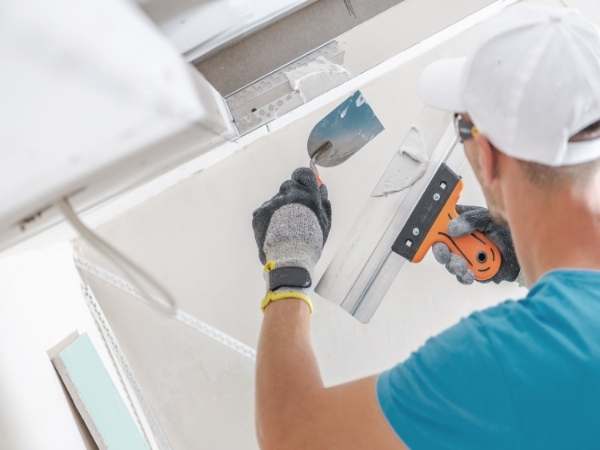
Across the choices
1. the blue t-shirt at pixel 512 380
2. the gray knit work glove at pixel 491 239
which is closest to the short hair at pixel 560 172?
the blue t-shirt at pixel 512 380

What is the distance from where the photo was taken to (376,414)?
0.86m

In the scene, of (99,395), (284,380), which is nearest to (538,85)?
(284,380)

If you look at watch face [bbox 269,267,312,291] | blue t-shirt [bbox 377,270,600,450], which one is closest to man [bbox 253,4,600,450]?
blue t-shirt [bbox 377,270,600,450]

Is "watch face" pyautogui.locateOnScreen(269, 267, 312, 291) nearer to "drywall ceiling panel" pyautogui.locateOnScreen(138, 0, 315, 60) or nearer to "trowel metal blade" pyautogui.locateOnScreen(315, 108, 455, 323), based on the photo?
"trowel metal blade" pyautogui.locateOnScreen(315, 108, 455, 323)

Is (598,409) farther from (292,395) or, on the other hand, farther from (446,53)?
(446,53)

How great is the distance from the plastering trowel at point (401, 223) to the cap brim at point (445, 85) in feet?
0.81

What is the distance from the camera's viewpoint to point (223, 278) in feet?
4.33

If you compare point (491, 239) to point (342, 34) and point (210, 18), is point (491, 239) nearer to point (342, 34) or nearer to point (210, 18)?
point (342, 34)

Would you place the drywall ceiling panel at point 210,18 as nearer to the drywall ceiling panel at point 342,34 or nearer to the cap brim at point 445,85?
the drywall ceiling panel at point 342,34

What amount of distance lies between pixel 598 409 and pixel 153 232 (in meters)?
0.93

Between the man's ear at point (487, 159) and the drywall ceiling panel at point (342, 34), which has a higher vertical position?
the drywall ceiling panel at point (342, 34)

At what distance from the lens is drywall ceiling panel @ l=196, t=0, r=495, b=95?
1182 mm

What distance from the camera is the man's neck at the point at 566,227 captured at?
89 centimetres

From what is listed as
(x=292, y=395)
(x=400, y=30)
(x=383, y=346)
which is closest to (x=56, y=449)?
(x=292, y=395)
